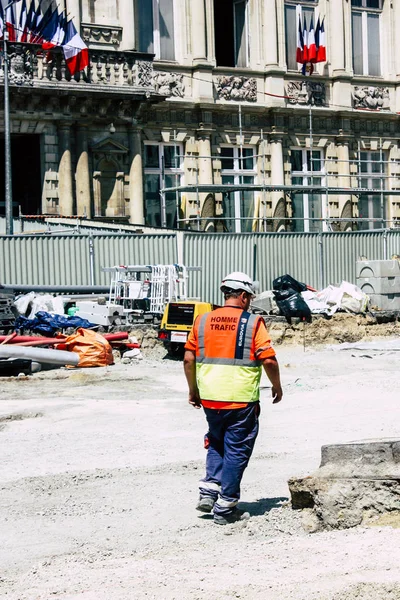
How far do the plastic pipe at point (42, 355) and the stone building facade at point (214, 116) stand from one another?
12.6 metres

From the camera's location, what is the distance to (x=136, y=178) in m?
35.6

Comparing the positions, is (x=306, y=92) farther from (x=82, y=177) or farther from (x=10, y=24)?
(x=10, y=24)

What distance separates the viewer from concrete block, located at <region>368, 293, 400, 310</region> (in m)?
28.0

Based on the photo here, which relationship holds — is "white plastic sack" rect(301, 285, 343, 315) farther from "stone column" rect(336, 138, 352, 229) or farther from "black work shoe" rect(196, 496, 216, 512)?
"black work shoe" rect(196, 496, 216, 512)

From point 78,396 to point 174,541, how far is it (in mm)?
9100

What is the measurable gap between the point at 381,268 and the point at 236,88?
39.9ft

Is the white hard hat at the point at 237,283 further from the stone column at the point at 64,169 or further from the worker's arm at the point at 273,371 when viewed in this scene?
the stone column at the point at 64,169

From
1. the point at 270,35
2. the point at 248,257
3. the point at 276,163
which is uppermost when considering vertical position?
the point at 270,35

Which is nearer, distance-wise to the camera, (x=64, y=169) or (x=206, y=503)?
(x=206, y=503)

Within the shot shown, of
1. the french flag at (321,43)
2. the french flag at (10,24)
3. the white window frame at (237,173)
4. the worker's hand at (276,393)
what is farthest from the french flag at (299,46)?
the worker's hand at (276,393)

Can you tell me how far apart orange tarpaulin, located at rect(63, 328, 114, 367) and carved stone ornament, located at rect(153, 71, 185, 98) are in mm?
16107

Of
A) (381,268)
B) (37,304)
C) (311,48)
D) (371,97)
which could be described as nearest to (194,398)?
(37,304)

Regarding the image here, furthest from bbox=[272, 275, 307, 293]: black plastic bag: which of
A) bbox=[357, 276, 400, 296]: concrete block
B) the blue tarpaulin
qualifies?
the blue tarpaulin

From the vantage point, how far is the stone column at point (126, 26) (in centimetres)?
3531
